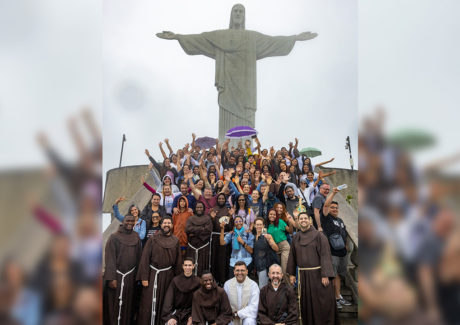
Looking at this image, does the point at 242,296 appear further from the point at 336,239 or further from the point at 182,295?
the point at 336,239

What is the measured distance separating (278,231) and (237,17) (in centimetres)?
1007

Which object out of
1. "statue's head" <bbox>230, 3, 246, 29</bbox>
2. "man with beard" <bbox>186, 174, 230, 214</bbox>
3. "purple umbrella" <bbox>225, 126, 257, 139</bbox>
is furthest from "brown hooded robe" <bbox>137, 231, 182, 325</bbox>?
"statue's head" <bbox>230, 3, 246, 29</bbox>

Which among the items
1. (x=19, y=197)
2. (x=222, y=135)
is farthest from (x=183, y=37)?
(x=19, y=197)

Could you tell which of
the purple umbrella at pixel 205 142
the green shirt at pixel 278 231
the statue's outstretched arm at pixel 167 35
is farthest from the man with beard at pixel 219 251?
the statue's outstretched arm at pixel 167 35

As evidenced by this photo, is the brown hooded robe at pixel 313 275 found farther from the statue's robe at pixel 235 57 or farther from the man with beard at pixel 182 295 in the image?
the statue's robe at pixel 235 57

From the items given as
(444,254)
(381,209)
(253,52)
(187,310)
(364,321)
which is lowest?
(187,310)

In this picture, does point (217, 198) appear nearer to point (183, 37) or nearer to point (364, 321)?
point (364, 321)

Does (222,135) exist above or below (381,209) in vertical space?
above

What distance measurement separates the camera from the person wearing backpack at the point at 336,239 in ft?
22.6

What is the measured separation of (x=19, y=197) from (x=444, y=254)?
5.06ft

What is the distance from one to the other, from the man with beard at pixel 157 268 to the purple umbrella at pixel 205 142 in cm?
511

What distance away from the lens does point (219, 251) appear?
7543mm

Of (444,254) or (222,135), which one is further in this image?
(222,135)

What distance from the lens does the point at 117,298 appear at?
22.2 feet
